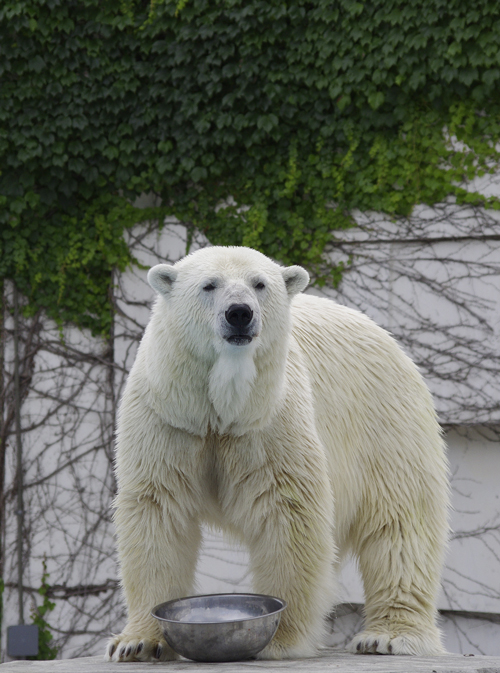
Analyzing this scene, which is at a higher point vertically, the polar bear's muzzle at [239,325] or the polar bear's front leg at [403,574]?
the polar bear's muzzle at [239,325]

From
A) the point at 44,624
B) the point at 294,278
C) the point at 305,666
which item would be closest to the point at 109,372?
the point at 44,624

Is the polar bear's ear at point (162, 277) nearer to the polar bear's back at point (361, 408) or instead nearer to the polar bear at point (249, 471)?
the polar bear at point (249, 471)

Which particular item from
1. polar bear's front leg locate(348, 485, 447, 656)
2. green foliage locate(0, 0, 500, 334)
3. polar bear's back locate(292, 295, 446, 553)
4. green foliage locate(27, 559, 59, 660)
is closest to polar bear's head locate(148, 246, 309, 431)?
polar bear's back locate(292, 295, 446, 553)

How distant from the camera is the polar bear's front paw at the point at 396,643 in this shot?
8.45 ft

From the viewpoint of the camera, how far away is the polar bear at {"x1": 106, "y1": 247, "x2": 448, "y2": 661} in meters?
2.26

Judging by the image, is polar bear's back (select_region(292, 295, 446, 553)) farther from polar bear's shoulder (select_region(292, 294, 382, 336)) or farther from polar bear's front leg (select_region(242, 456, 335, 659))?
polar bear's front leg (select_region(242, 456, 335, 659))

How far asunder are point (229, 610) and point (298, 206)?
3.66m

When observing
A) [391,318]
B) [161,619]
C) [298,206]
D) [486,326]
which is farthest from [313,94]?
[161,619]

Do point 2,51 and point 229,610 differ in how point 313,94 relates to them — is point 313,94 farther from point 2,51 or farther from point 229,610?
point 229,610

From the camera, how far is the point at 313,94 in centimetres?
534

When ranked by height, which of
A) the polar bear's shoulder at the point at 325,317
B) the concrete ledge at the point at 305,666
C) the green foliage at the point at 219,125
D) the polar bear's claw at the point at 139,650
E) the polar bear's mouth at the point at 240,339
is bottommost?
the concrete ledge at the point at 305,666

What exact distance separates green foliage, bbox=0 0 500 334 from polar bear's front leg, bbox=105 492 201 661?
127 inches

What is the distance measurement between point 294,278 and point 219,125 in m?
3.29

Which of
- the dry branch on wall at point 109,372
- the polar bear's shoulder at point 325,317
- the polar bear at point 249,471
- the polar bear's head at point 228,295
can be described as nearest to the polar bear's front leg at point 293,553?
the polar bear at point 249,471
